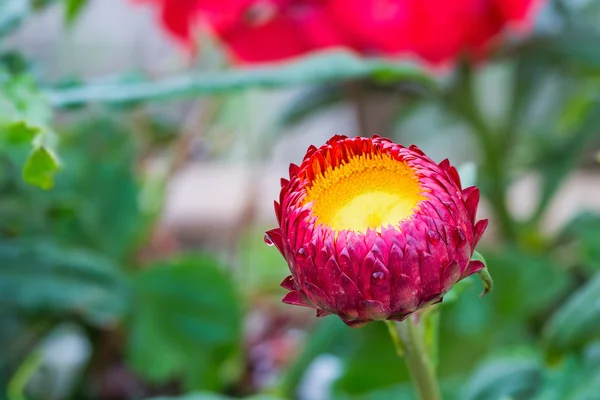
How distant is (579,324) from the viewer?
0.24 m

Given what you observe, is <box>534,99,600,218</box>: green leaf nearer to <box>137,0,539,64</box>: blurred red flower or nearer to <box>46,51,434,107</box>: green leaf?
<box>137,0,539,64</box>: blurred red flower

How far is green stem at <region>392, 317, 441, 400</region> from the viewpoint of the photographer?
170 millimetres

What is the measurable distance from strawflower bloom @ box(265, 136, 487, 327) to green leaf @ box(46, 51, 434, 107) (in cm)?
13

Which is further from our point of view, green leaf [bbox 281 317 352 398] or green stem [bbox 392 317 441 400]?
green leaf [bbox 281 317 352 398]

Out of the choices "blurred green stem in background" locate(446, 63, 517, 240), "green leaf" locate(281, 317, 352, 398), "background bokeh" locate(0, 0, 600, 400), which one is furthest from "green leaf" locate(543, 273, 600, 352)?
"blurred green stem in background" locate(446, 63, 517, 240)

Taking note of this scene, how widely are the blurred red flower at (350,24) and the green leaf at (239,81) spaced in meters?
0.09

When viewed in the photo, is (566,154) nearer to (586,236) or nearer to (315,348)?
(586,236)

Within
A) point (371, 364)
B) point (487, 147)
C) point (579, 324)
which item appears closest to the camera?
point (579, 324)

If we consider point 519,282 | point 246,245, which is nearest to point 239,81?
point 519,282

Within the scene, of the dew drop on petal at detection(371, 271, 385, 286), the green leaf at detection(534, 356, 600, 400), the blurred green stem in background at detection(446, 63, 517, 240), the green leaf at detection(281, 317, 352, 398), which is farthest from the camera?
the blurred green stem in background at detection(446, 63, 517, 240)

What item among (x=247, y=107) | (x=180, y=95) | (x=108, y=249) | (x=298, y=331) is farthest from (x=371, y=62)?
(x=247, y=107)

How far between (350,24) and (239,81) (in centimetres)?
14

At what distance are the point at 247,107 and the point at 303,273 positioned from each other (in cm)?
60

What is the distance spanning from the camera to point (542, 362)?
0.26 meters
